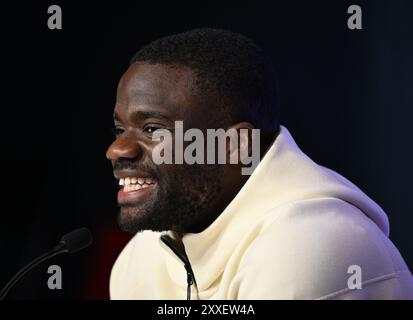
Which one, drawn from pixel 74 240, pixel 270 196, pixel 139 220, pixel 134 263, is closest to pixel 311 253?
pixel 270 196

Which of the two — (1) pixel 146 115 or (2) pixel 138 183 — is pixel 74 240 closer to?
(2) pixel 138 183

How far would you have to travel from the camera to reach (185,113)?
1.59 meters

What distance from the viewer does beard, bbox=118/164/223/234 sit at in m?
1.63

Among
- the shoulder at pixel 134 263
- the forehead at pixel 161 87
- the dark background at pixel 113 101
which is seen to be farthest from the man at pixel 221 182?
the dark background at pixel 113 101

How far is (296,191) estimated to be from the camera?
1542mm

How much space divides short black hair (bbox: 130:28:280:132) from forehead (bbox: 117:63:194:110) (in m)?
0.02

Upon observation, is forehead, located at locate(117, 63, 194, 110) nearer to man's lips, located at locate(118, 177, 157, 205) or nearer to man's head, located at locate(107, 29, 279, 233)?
man's head, located at locate(107, 29, 279, 233)

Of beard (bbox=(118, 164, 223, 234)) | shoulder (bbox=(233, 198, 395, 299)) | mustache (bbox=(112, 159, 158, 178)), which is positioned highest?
mustache (bbox=(112, 159, 158, 178))

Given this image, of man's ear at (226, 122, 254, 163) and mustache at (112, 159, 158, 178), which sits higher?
man's ear at (226, 122, 254, 163)

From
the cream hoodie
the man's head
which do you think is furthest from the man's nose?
the cream hoodie

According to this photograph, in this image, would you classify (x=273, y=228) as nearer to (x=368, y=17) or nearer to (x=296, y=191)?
(x=296, y=191)

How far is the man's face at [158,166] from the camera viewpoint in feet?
5.22

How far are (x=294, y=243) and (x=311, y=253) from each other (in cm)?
4
